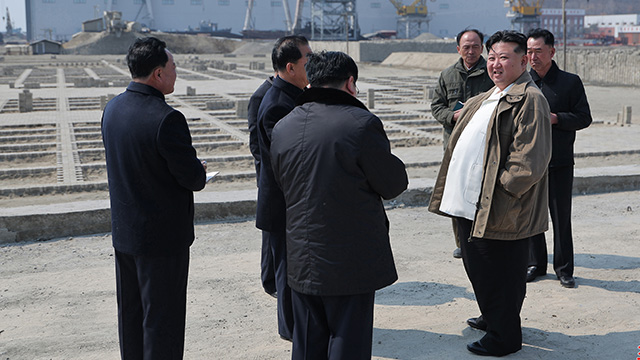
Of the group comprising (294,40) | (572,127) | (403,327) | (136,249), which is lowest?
(403,327)

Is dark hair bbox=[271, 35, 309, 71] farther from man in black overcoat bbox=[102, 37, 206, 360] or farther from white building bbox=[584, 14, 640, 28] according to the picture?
white building bbox=[584, 14, 640, 28]

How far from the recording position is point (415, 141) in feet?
40.6

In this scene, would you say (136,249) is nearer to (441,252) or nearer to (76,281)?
(76,281)

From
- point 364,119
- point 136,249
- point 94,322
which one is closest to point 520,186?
point 364,119

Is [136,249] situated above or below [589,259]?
above

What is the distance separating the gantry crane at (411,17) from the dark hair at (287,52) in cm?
8690

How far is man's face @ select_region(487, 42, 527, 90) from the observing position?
3555 millimetres

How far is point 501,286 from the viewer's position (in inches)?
141

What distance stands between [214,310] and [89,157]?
7.14 metres

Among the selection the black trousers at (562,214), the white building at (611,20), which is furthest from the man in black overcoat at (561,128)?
the white building at (611,20)

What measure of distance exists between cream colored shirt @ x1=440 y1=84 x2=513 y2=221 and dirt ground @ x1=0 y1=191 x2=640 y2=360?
814 mm

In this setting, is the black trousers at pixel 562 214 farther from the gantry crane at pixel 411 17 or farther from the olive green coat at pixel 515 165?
the gantry crane at pixel 411 17

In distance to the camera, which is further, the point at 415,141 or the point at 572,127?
the point at 415,141

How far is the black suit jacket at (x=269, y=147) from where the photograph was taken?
388 cm
